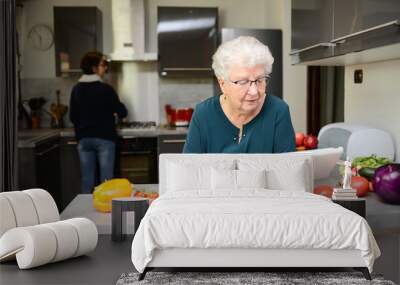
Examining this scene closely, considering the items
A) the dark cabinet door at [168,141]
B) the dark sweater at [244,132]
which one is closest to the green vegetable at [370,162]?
the dark sweater at [244,132]

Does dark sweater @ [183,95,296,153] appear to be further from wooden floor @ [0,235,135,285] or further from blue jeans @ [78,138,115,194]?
blue jeans @ [78,138,115,194]

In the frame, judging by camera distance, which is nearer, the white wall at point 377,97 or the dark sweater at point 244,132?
the dark sweater at point 244,132

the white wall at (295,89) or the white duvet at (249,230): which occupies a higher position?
A: the white wall at (295,89)

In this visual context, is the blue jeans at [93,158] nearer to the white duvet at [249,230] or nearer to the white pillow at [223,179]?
the white pillow at [223,179]

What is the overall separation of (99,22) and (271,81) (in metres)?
1.78

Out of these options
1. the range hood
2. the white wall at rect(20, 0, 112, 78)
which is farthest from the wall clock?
the range hood

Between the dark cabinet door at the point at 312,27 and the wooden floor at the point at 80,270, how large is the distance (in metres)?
1.89

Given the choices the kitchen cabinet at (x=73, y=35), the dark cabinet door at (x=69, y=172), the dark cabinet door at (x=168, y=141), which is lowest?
the dark cabinet door at (x=69, y=172)

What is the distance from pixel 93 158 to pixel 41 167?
0.67 metres

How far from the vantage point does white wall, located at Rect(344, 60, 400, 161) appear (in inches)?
139

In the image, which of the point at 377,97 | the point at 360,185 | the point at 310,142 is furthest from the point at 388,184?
the point at 310,142

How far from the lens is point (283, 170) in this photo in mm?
2023

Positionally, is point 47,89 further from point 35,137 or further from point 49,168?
point 35,137

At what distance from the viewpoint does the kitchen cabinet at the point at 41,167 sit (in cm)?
459
